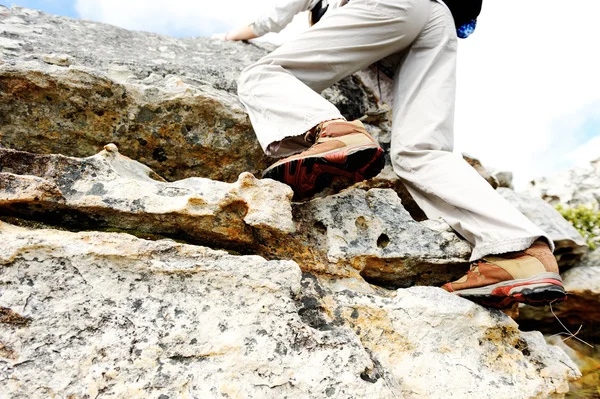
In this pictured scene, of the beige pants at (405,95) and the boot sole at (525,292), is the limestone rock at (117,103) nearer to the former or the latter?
the beige pants at (405,95)

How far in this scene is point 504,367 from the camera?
2.70 meters

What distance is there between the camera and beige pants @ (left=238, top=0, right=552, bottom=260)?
3.07m

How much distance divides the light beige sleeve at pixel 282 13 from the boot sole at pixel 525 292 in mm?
3328

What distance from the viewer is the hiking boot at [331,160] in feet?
8.98

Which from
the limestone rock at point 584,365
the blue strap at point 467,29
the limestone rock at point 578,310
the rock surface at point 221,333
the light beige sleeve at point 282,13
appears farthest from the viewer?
the limestone rock at point 578,310

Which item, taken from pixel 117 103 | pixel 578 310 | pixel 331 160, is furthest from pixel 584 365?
pixel 117 103

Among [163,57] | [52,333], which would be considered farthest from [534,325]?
[163,57]

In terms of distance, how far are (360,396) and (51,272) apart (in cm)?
191

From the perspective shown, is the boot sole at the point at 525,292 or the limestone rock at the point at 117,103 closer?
the boot sole at the point at 525,292

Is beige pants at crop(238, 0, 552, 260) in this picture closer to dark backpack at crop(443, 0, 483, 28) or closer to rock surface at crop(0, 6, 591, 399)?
dark backpack at crop(443, 0, 483, 28)

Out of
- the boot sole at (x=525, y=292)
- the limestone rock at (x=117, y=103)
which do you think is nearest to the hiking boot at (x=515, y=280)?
the boot sole at (x=525, y=292)

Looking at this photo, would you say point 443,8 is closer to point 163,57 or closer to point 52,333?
point 163,57

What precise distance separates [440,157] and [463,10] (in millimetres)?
1690

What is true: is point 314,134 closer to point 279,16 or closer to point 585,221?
point 279,16
